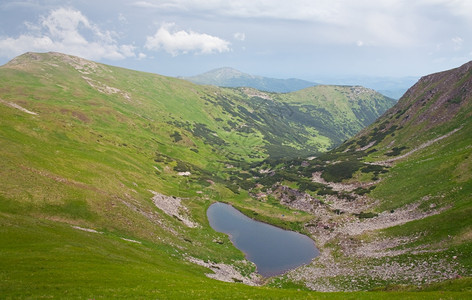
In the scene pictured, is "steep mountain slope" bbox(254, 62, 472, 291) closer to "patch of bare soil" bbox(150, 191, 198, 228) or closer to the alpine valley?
the alpine valley

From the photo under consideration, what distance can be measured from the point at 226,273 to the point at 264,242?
115ft

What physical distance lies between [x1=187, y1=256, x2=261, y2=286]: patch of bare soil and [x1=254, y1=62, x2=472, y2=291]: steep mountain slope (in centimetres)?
1109

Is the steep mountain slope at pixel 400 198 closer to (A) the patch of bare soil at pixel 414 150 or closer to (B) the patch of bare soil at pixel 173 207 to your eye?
(A) the patch of bare soil at pixel 414 150

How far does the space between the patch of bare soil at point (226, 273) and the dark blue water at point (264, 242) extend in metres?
7.93

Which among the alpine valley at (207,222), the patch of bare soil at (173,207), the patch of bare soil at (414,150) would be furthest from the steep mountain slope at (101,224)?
the patch of bare soil at (414,150)

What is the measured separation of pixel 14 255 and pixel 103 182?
55.1 metres

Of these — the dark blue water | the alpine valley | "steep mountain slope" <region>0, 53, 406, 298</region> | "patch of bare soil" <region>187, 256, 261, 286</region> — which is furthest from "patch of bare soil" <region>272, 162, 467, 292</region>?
"steep mountain slope" <region>0, 53, 406, 298</region>

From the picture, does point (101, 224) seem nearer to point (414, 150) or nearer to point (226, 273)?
point (226, 273)

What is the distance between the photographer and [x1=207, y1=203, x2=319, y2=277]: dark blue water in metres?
88.6

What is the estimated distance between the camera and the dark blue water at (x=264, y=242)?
88.6 m

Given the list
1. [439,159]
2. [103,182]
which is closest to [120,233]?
[103,182]

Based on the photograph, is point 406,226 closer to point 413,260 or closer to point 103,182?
point 413,260

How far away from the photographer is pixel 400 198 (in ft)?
332

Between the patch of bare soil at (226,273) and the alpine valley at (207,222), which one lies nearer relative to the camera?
the alpine valley at (207,222)
